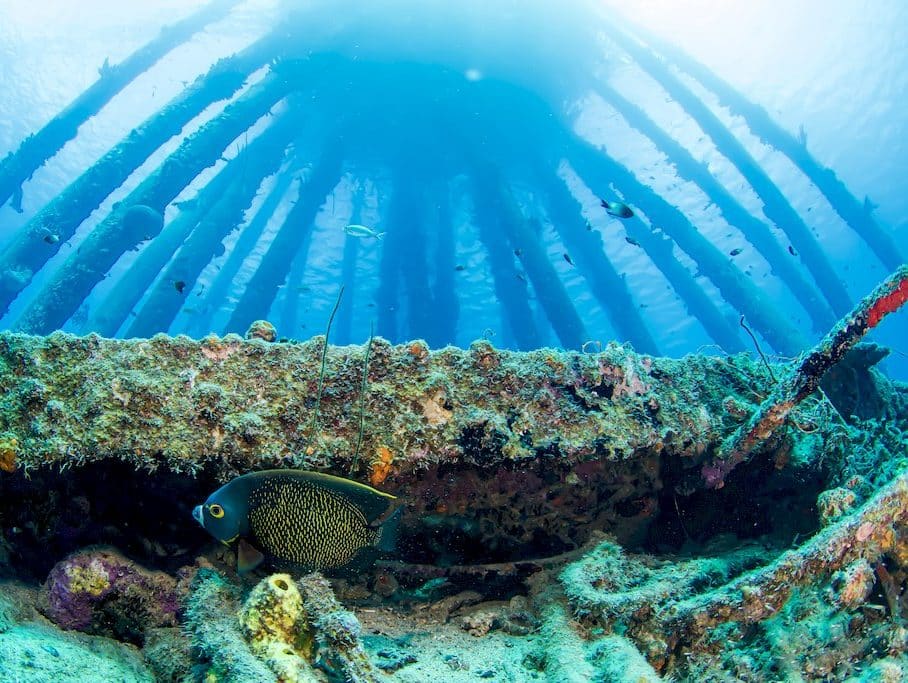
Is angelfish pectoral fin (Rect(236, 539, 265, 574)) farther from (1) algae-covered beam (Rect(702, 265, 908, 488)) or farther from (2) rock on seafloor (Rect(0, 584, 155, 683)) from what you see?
(1) algae-covered beam (Rect(702, 265, 908, 488))

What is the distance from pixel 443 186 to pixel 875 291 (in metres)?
14.0

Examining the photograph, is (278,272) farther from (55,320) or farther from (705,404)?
(705,404)

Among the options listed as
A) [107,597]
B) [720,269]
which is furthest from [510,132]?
[107,597]

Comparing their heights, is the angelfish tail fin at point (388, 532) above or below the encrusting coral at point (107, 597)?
above

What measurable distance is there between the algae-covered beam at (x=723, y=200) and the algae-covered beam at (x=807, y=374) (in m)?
11.2

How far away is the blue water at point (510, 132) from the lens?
36.4 ft

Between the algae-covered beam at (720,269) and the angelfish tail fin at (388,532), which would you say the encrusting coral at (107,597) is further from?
the algae-covered beam at (720,269)

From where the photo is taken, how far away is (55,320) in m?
7.38

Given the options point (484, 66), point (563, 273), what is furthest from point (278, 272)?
point (563, 273)

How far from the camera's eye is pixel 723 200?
12.0 m

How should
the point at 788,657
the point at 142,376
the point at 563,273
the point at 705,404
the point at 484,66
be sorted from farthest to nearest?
the point at 563,273 → the point at 484,66 → the point at 705,404 → the point at 142,376 → the point at 788,657

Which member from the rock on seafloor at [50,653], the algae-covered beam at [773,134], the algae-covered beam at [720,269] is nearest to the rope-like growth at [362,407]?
the rock on seafloor at [50,653]

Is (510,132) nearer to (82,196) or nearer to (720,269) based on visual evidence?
(720,269)

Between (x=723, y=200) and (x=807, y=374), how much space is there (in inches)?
→ 454
